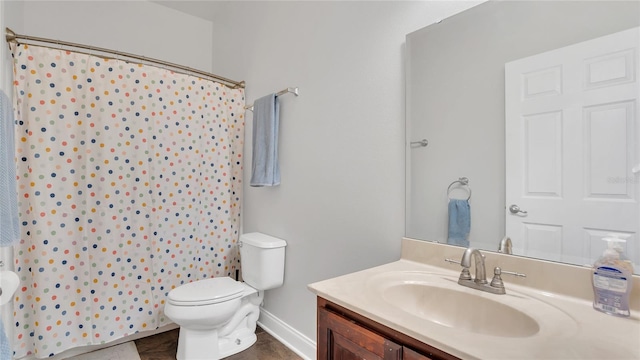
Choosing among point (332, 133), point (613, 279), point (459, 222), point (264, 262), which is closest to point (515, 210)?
point (459, 222)

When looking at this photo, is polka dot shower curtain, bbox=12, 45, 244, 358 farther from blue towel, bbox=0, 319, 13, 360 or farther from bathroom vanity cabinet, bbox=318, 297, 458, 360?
bathroom vanity cabinet, bbox=318, 297, 458, 360

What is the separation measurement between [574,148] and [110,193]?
2351 millimetres

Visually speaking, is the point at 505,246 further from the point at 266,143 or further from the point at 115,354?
the point at 115,354

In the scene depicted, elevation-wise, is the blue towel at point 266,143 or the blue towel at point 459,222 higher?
the blue towel at point 266,143

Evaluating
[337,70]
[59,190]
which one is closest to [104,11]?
[59,190]

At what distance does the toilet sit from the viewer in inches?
67.2

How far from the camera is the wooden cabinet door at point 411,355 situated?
714 millimetres

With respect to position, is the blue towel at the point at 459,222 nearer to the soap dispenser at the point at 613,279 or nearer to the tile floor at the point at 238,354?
the soap dispenser at the point at 613,279

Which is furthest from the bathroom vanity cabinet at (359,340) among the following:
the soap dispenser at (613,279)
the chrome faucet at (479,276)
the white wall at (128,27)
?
the white wall at (128,27)

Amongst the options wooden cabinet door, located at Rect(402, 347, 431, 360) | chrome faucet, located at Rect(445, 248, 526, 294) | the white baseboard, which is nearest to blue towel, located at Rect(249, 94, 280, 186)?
the white baseboard

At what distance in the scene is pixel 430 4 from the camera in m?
1.26

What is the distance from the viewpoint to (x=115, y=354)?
1910mm

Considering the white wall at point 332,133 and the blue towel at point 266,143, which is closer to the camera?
the white wall at point 332,133

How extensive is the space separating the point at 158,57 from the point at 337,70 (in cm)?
188
